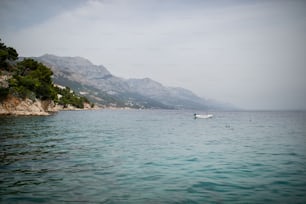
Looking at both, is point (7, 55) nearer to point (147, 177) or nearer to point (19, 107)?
point (19, 107)

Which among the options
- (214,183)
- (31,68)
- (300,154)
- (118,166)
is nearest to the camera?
(214,183)

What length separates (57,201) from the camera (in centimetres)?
1187

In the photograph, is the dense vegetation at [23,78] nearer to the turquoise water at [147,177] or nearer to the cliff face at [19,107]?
the cliff face at [19,107]

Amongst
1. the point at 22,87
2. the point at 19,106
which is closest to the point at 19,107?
the point at 19,106

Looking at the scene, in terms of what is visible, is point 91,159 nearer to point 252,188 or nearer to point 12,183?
A: point 12,183

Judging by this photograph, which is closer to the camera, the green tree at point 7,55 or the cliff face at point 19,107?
the cliff face at point 19,107

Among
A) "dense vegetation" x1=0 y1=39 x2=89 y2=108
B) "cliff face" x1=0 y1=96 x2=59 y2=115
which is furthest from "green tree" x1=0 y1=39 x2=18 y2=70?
"cliff face" x1=0 y1=96 x2=59 y2=115

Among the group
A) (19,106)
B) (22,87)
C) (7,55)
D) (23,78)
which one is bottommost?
(19,106)

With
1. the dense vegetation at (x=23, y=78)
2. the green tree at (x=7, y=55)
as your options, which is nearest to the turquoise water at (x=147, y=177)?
the dense vegetation at (x=23, y=78)

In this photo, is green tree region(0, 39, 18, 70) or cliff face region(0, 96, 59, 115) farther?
green tree region(0, 39, 18, 70)

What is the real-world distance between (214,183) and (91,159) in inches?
487

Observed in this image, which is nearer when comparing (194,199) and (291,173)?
(194,199)

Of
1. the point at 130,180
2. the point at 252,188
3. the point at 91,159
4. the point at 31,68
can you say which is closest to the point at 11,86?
the point at 31,68

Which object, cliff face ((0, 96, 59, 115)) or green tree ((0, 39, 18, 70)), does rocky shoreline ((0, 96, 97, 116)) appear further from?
green tree ((0, 39, 18, 70))
